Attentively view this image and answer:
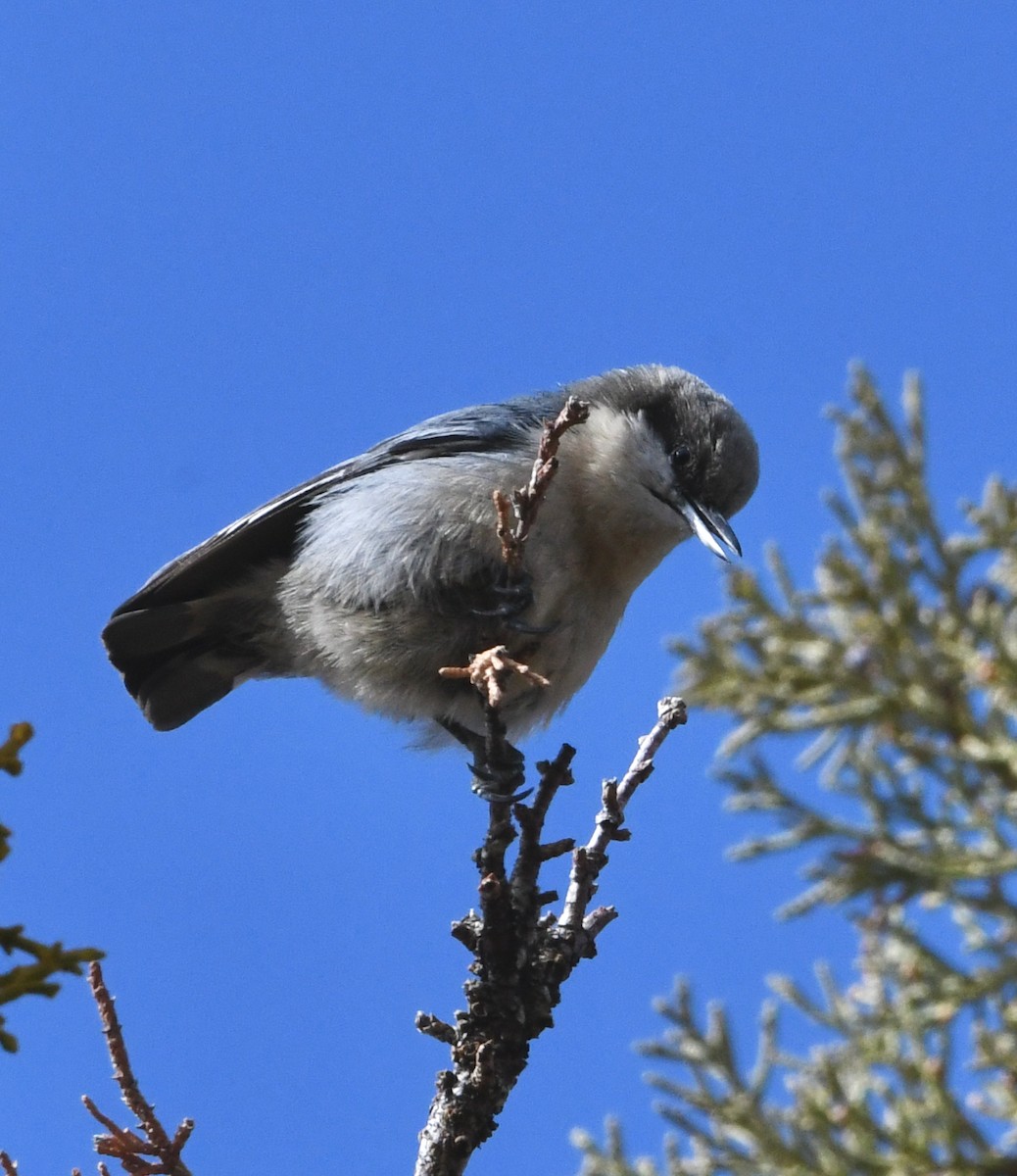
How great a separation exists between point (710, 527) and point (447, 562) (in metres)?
0.89

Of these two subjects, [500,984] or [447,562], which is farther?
[447,562]

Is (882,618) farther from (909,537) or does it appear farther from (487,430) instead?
(487,430)

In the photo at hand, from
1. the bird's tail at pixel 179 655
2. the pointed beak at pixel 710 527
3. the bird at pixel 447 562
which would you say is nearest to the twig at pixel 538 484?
the bird at pixel 447 562

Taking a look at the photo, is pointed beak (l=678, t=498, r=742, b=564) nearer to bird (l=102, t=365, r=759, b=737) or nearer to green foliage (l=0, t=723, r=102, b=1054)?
bird (l=102, t=365, r=759, b=737)

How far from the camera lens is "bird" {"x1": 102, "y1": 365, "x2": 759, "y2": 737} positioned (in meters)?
4.20

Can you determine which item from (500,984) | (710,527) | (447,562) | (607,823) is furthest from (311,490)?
(500,984)

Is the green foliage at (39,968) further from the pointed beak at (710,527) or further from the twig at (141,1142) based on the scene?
the pointed beak at (710,527)

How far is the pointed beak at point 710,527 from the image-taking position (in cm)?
425

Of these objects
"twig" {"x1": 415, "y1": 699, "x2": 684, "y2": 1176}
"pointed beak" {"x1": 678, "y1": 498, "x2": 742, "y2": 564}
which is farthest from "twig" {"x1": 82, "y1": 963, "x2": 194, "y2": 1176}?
"pointed beak" {"x1": 678, "y1": 498, "x2": 742, "y2": 564}

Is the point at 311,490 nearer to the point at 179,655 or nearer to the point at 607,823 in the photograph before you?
the point at 179,655

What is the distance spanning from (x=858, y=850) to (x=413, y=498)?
2782 millimetres

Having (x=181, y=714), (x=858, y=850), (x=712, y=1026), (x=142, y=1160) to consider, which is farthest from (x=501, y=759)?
(x=181, y=714)

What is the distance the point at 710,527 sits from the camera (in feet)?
14.5

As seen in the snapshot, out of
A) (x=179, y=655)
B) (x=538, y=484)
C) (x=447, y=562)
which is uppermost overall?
(x=179, y=655)
